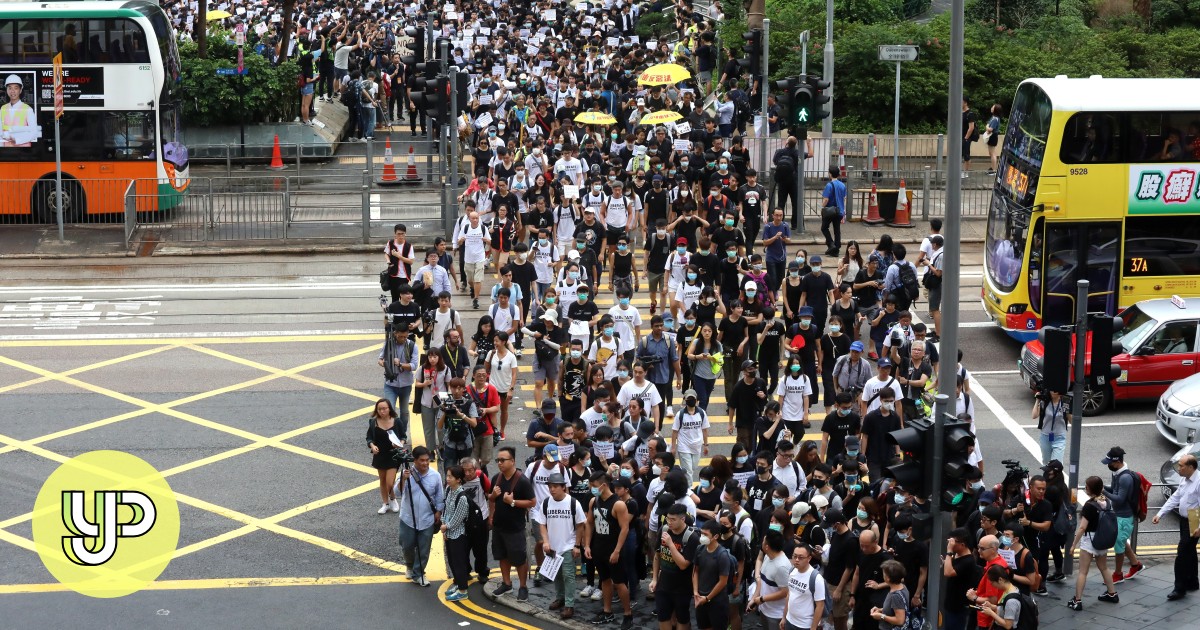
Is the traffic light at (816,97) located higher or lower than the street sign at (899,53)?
lower

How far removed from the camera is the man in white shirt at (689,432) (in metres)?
16.5

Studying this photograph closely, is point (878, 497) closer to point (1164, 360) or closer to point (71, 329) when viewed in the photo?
point (1164, 360)

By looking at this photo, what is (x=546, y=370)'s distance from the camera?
19.3 metres

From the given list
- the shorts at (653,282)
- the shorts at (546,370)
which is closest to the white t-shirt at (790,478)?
the shorts at (546,370)

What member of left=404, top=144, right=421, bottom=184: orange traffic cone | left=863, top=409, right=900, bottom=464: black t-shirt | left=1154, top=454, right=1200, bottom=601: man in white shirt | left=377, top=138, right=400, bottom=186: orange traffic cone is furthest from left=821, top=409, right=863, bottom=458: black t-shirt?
left=377, top=138, right=400, bottom=186: orange traffic cone

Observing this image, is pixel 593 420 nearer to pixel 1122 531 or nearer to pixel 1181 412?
pixel 1122 531

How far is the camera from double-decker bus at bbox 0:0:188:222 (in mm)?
29234

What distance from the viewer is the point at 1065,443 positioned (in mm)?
17625

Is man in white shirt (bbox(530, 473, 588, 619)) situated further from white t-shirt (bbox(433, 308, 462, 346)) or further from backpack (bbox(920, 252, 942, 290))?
backpack (bbox(920, 252, 942, 290))

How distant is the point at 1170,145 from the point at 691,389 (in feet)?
25.2

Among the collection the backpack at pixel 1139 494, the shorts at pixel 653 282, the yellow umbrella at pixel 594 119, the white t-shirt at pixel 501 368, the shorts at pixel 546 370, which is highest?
the yellow umbrella at pixel 594 119

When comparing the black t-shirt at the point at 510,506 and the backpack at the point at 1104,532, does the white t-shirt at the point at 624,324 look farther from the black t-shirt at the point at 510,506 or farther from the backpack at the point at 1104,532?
the backpack at the point at 1104,532

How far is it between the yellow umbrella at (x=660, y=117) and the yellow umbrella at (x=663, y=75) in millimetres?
2165

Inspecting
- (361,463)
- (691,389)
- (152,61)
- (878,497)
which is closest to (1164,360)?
(691,389)
